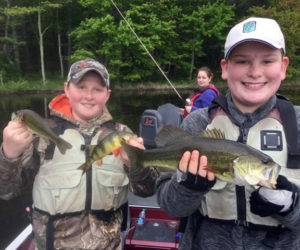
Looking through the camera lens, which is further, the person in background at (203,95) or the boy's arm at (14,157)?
the person in background at (203,95)

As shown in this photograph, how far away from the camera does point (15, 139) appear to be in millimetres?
2420

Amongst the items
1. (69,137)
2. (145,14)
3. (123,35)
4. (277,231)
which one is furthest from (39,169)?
(145,14)

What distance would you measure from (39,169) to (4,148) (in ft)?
1.25

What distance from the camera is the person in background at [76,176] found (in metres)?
2.63

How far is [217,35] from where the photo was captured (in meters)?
34.0

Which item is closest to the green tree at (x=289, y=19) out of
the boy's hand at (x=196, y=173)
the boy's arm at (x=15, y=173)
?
the boy's arm at (x=15, y=173)

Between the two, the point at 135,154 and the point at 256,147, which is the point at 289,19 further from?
the point at 135,154

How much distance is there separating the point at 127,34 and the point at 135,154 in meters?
28.7

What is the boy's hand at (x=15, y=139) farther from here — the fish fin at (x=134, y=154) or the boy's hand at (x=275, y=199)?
the boy's hand at (x=275, y=199)

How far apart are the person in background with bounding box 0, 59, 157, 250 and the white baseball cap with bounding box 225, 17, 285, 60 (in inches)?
37.7

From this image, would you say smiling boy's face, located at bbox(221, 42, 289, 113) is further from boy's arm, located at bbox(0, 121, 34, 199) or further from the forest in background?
the forest in background

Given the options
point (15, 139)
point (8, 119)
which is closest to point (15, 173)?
point (15, 139)

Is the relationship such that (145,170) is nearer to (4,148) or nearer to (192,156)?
(192,156)

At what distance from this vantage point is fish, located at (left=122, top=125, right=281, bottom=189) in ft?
6.15
